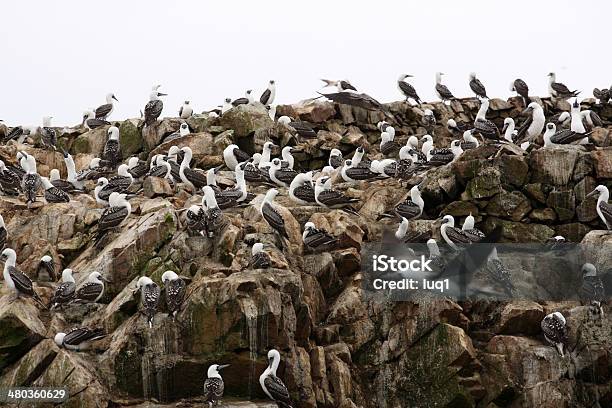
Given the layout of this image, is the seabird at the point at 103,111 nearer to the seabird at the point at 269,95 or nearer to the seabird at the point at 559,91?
the seabird at the point at 269,95

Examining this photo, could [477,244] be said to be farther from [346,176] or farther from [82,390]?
[82,390]

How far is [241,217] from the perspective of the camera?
1075 inches

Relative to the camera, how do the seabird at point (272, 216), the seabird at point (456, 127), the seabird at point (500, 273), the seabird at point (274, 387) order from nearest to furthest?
the seabird at point (274, 387) < the seabird at point (272, 216) < the seabird at point (500, 273) < the seabird at point (456, 127)

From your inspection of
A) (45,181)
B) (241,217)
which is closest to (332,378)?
(241,217)

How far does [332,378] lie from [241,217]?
506 cm

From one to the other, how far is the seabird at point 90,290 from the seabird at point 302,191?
20.2 feet

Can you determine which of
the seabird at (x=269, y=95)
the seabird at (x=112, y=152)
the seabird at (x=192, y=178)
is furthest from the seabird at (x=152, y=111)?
the seabird at (x=192, y=178)

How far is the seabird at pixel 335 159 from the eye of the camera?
35.0 m

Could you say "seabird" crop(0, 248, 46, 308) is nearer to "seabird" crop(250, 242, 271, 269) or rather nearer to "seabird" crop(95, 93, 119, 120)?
"seabird" crop(250, 242, 271, 269)

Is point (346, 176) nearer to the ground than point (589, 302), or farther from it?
farther from it

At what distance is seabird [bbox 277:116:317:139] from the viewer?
122 ft

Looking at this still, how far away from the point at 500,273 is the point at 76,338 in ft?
33.1

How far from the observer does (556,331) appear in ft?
79.9

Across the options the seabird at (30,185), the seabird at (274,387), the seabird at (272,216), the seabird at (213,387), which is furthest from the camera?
the seabird at (30,185)
